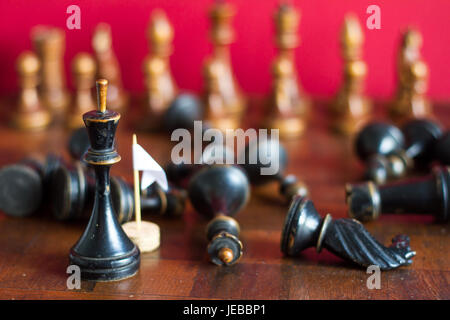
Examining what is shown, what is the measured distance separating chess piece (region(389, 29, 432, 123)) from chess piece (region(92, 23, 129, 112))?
0.90 m

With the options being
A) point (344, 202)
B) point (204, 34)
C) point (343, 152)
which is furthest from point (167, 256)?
point (204, 34)

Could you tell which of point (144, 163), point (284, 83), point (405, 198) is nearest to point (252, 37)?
point (284, 83)

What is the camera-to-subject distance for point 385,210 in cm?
152

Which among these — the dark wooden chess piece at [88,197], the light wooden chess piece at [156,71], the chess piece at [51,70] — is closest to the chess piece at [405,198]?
the dark wooden chess piece at [88,197]

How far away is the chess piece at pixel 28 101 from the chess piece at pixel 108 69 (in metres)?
0.22

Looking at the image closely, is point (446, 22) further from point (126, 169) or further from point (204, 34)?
point (126, 169)

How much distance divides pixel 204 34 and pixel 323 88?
462 millimetres

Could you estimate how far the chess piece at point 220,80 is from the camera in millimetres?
2197

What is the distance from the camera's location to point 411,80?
2.14 meters

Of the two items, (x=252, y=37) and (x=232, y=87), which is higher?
(x=252, y=37)

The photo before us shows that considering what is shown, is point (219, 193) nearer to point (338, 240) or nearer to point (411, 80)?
point (338, 240)

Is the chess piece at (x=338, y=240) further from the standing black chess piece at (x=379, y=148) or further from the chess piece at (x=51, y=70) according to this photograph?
the chess piece at (x=51, y=70)

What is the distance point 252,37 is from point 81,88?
0.65 metres

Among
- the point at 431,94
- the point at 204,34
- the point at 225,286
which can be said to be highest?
the point at 204,34
